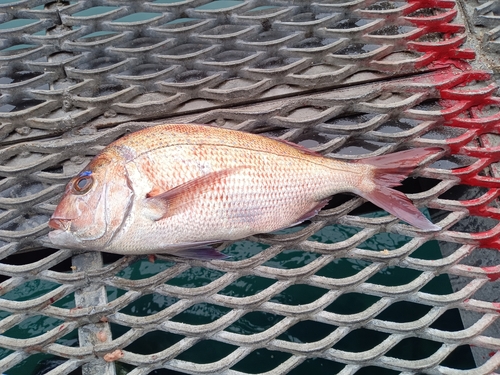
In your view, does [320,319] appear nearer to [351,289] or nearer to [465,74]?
[351,289]

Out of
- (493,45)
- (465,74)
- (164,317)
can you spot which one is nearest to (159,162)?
(164,317)

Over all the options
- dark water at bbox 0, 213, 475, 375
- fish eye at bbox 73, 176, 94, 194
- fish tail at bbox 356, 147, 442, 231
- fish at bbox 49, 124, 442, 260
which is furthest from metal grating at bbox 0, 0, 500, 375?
fish eye at bbox 73, 176, 94, 194

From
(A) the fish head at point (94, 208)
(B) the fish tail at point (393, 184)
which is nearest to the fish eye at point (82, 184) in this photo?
(A) the fish head at point (94, 208)

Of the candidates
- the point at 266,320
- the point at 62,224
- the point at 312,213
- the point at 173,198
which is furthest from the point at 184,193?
the point at 266,320

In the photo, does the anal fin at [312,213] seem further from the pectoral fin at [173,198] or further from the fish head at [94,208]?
the fish head at [94,208]

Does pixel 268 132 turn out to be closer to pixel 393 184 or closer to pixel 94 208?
pixel 393 184

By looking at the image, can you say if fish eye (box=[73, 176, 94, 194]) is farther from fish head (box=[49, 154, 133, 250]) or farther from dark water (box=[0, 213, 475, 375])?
dark water (box=[0, 213, 475, 375])
